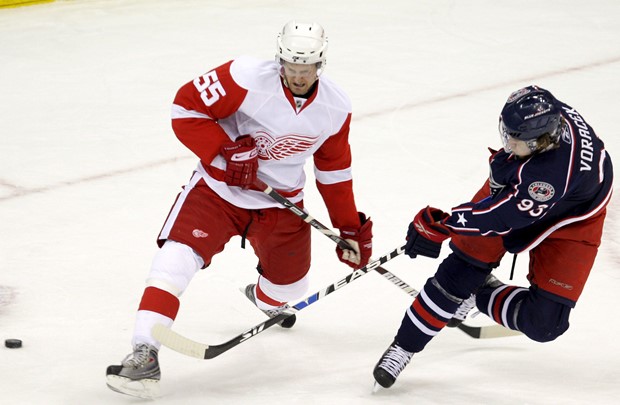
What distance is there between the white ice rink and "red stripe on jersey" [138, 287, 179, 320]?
26 centimetres

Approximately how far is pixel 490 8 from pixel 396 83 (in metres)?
2.21

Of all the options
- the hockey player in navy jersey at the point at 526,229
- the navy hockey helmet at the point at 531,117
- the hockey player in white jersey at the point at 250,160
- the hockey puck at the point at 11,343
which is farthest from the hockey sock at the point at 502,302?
the hockey puck at the point at 11,343

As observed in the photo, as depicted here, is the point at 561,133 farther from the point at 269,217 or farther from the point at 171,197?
the point at 171,197

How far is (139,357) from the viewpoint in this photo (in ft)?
9.02

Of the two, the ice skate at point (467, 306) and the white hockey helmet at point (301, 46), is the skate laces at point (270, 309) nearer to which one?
the ice skate at point (467, 306)

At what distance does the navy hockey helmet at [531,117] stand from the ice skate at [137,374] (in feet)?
3.75

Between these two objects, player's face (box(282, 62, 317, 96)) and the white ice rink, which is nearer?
player's face (box(282, 62, 317, 96))

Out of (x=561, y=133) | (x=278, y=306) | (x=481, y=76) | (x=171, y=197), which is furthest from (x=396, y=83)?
(x=561, y=133)

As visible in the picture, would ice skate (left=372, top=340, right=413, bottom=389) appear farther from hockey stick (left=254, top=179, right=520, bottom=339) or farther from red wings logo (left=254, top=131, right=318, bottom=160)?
red wings logo (left=254, top=131, right=318, bottom=160)

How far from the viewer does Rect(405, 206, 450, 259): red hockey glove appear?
2961mm

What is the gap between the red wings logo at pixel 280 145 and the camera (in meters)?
3.08

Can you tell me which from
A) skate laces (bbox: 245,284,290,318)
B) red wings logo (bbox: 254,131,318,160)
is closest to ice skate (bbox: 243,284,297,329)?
skate laces (bbox: 245,284,290,318)

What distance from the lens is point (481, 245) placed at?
309 centimetres

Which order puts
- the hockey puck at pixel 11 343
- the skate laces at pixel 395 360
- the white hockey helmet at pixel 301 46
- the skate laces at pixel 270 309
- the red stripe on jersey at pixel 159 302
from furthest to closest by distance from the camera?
1. the skate laces at pixel 270 309
2. the hockey puck at pixel 11 343
3. the skate laces at pixel 395 360
4. the white hockey helmet at pixel 301 46
5. the red stripe on jersey at pixel 159 302
